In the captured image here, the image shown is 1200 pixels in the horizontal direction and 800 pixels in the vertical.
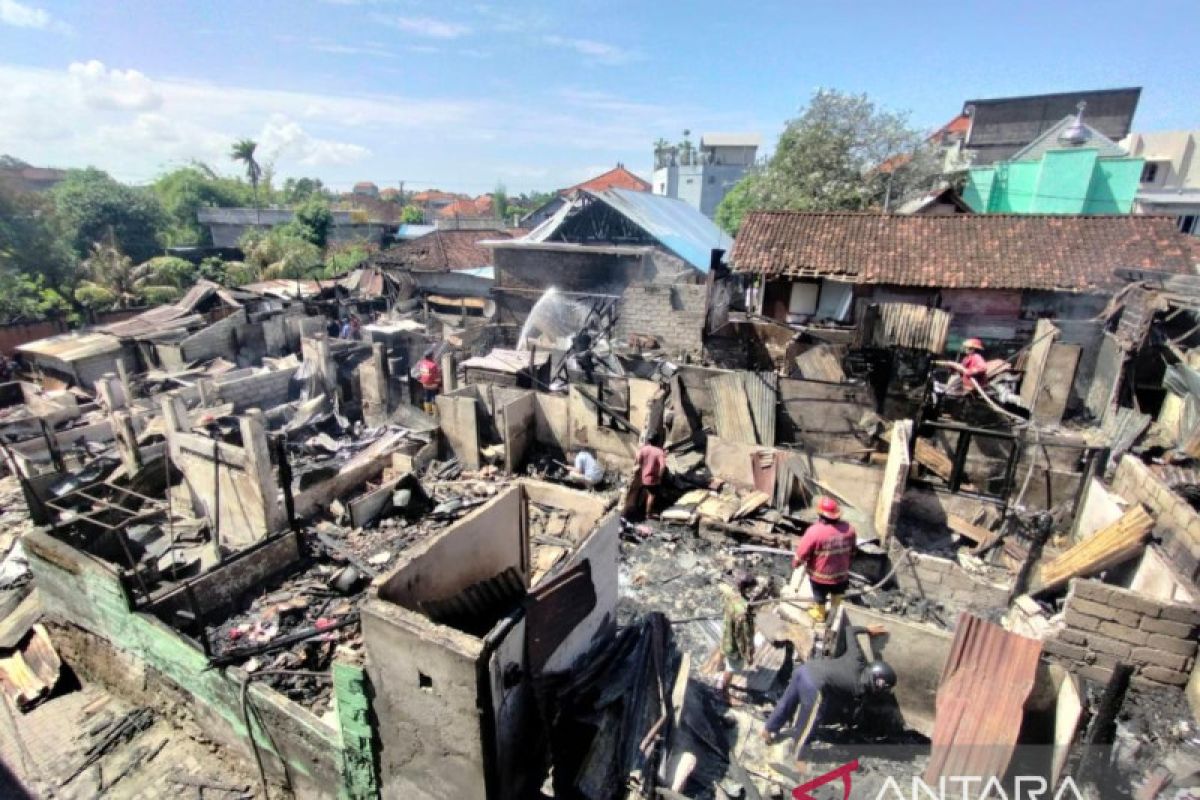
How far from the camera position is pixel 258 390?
48.1 ft

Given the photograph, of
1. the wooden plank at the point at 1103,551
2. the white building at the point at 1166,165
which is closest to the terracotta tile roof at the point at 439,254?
the wooden plank at the point at 1103,551

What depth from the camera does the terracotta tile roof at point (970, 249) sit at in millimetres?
13992

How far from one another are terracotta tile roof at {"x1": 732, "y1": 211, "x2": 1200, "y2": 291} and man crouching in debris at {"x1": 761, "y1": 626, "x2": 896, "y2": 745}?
11.9m

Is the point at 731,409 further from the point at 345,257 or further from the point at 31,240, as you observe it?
the point at 345,257

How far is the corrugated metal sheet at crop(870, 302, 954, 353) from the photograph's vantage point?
1175cm

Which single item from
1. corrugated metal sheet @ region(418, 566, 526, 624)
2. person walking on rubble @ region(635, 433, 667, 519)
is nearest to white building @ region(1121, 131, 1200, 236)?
person walking on rubble @ region(635, 433, 667, 519)

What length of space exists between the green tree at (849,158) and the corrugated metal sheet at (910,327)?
525 inches

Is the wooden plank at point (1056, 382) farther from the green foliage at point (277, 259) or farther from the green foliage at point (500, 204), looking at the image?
the green foliage at point (500, 204)

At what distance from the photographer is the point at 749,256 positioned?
→ 52.3 ft

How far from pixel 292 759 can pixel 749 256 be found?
1464 centimetres

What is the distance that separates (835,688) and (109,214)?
3707cm

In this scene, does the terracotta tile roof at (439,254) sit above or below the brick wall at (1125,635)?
above

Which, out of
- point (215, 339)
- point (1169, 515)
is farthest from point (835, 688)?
point (215, 339)

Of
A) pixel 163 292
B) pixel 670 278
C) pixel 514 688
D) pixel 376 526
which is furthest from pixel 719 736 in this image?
pixel 163 292
